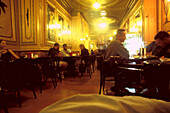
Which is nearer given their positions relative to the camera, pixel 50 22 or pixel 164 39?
pixel 164 39

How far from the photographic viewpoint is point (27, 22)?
479 cm

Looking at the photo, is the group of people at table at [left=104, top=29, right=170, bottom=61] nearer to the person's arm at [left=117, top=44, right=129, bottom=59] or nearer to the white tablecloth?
the person's arm at [left=117, top=44, right=129, bottom=59]

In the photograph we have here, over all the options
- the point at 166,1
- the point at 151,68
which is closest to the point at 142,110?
the point at 151,68

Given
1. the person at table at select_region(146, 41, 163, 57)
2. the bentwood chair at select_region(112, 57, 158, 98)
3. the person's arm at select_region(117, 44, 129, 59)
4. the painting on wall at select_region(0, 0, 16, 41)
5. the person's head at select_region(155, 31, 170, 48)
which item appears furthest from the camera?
the painting on wall at select_region(0, 0, 16, 41)

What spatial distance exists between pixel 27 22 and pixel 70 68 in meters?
2.61

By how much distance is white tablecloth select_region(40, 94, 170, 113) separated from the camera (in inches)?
12.7

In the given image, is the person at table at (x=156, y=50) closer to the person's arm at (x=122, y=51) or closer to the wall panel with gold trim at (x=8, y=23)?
the person's arm at (x=122, y=51)

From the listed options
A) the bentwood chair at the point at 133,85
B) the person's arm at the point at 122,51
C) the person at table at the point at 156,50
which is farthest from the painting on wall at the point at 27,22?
the person at table at the point at 156,50

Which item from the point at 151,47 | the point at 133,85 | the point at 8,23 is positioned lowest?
the point at 133,85

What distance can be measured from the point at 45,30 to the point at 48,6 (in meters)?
1.39

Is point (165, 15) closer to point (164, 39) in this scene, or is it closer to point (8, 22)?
point (164, 39)

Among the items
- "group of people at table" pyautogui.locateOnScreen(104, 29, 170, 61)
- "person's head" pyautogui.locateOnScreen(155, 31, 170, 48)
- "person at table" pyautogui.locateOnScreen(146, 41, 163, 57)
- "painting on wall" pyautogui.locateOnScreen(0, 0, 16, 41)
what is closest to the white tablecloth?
"group of people at table" pyautogui.locateOnScreen(104, 29, 170, 61)

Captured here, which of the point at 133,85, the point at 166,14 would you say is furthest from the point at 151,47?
the point at 133,85

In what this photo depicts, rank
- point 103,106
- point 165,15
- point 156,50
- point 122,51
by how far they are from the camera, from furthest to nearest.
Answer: point 165,15
point 156,50
point 122,51
point 103,106
